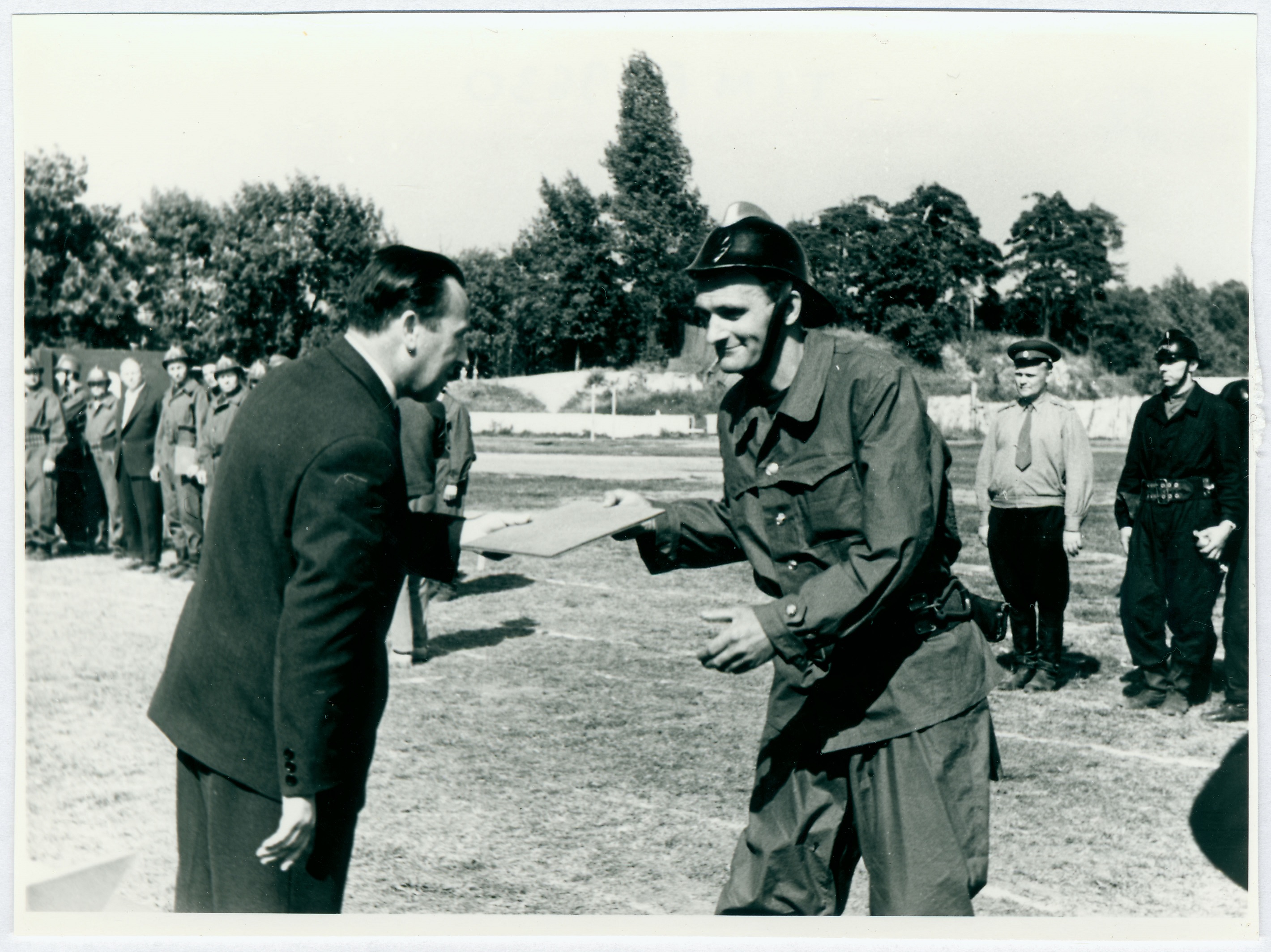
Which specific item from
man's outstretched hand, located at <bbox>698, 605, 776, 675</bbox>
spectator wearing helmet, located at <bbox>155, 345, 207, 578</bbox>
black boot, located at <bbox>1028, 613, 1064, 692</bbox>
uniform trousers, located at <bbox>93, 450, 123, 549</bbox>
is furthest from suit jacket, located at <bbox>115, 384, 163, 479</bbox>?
man's outstretched hand, located at <bbox>698, 605, 776, 675</bbox>

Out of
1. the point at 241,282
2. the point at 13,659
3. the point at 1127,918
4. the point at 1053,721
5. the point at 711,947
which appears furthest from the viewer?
the point at 241,282

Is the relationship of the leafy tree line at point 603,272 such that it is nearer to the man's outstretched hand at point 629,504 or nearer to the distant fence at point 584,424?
the man's outstretched hand at point 629,504

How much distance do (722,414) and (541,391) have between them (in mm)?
28583

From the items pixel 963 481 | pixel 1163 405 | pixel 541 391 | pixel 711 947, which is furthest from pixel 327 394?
pixel 541 391

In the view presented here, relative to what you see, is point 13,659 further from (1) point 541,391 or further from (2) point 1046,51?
(1) point 541,391

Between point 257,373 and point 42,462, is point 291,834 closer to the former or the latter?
point 42,462

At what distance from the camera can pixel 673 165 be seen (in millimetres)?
8969

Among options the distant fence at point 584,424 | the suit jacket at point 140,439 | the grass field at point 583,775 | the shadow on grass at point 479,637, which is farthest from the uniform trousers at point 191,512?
the distant fence at point 584,424

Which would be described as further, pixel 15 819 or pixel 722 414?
pixel 15 819

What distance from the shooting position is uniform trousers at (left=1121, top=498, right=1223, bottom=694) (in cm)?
636

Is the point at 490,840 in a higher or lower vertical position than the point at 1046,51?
lower

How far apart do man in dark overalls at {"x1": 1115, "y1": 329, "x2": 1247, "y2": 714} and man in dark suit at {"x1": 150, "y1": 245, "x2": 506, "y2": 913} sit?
4.91 metres

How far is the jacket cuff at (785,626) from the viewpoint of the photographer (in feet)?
8.78

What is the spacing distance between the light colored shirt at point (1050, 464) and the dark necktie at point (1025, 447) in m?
0.01
